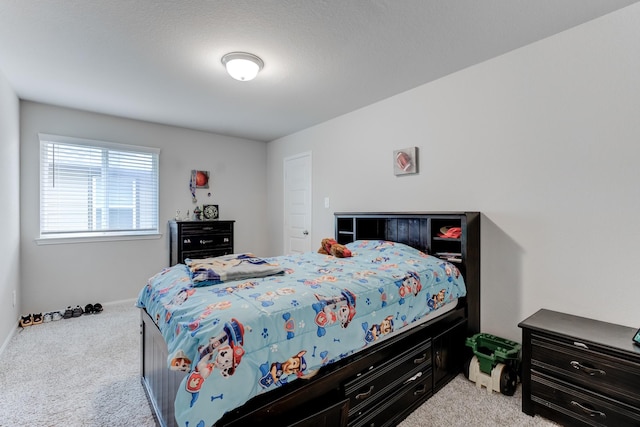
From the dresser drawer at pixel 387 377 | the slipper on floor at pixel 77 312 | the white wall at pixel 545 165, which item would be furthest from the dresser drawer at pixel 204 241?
Result: the dresser drawer at pixel 387 377

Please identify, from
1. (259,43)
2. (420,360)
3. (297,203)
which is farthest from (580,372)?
(297,203)

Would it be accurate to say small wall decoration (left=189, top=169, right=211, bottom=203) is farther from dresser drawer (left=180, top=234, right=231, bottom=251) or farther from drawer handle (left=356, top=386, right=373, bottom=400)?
drawer handle (left=356, top=386, right=373, bottom=400)

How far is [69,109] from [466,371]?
5048 millimetres

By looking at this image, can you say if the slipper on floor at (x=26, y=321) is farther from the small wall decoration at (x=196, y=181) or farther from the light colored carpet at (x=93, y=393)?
the small wall decoration at (x=196, y=181)

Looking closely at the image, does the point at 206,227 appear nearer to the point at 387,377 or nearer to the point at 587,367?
the point at 387,377

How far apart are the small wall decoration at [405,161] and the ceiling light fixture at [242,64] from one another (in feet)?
5.30

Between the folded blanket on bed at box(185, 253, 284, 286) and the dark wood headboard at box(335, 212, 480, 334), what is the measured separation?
144 centimetres

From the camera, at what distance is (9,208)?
2.95m

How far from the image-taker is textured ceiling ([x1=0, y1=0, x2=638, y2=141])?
6.10 feet

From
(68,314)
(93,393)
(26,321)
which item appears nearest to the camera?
(93,393)

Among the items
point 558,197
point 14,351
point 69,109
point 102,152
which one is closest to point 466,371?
point 558,197

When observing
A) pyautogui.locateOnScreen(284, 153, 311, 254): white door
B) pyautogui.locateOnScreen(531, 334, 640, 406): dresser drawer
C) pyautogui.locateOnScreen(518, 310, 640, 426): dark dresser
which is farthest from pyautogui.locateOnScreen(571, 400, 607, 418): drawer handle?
pyautogui.locateOnScreen(284, 153, 311, 254): white door

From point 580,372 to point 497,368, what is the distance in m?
0.49

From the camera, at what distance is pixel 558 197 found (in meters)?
2.15
